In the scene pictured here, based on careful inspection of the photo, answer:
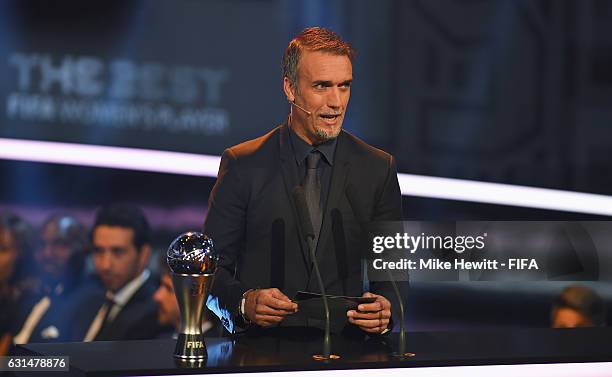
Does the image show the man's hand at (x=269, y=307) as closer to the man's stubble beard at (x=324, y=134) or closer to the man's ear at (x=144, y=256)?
the man's stubble beard at (x=324, y=134)

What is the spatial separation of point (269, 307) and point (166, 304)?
251 centimetres

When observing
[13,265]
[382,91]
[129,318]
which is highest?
[382,91]

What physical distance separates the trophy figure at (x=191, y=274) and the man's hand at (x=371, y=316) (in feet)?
1.26

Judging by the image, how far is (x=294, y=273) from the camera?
103 inches

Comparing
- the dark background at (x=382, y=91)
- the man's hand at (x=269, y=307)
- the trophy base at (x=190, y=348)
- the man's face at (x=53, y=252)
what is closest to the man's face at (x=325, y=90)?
the man's hand at (x=269, y=307)

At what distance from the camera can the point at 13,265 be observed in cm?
473

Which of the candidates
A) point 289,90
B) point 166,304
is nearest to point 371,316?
point 289,90

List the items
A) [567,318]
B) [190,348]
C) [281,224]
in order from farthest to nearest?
[567,318], [281,224], [190,348]

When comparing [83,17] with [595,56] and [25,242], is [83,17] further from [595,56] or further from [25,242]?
[595,56]

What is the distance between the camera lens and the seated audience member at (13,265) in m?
4.69

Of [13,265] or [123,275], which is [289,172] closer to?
[123,275]

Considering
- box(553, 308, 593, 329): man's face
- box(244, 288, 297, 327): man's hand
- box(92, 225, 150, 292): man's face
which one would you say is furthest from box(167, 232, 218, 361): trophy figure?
box(553, 308, 593, 329): man's face

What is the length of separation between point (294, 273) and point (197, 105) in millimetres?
2290

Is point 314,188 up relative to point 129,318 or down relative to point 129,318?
up
